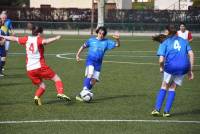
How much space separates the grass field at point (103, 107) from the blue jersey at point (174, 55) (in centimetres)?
103

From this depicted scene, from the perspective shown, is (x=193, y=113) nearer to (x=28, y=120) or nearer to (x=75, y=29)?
(x=28, y=120)

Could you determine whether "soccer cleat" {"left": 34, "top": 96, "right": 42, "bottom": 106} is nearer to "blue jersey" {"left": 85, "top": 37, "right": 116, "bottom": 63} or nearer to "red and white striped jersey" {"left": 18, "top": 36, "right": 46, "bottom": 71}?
"red and white striped jersey" {"left": 18, "top": 36, "right": 46, "bottom": 71}

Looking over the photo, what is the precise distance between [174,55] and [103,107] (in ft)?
7.97

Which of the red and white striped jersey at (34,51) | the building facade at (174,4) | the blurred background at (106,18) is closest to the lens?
the red and white striped jersey at (34,51)

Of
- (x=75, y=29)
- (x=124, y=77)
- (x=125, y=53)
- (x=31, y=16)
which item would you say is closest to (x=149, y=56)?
(x=125, y=53)

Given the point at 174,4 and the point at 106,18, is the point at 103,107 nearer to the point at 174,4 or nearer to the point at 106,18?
the point at 106,18

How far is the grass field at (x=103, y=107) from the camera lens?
11.8m

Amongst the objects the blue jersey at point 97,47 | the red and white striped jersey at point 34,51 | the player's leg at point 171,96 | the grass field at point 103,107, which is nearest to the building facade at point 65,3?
the grass field at point 103,107

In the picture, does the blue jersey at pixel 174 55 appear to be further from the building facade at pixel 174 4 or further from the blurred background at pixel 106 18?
the building facade at pixel 174 4

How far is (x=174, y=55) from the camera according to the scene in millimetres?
12992

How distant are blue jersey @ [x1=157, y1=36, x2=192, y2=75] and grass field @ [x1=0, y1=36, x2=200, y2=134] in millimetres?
1030

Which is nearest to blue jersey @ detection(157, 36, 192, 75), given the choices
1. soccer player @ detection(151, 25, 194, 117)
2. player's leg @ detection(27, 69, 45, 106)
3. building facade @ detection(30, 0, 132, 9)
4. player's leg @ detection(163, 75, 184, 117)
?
soccer player @ detection(151, 25, 194, 117)

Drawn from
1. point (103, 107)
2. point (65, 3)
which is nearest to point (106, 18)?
point (65, 3)

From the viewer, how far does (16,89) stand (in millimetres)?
17750
